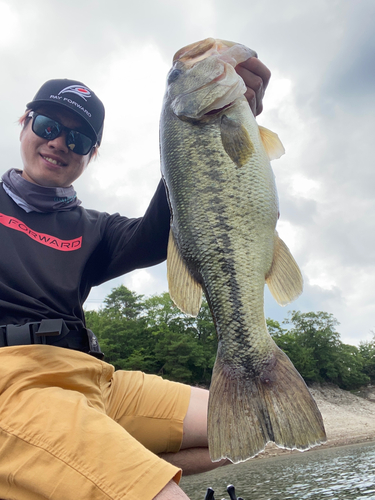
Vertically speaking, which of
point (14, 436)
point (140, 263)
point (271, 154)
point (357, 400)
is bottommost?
point (357, 400)

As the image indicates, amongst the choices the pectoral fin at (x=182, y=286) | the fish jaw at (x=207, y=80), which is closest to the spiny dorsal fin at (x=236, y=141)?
the fish jaw at (x=207, y=80)

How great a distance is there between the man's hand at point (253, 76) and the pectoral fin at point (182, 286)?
1.14 m

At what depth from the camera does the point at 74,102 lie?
3.17 meters

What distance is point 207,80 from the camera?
7.92 ft

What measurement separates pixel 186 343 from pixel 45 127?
116ft

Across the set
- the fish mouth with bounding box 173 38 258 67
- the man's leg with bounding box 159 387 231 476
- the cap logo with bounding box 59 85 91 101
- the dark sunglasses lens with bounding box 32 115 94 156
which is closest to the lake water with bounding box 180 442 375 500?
the man's leg with bounding box 159 387 231 476

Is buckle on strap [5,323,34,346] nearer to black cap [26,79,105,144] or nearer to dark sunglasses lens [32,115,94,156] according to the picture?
dark sunglasses lens [32,115,94,156]

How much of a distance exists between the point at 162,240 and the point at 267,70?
1368mm

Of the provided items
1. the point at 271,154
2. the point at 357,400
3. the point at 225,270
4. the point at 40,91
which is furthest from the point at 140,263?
the point at 357,400

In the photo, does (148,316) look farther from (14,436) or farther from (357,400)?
(14,436)

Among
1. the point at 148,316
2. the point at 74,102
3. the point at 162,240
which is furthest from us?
the point at 148,316

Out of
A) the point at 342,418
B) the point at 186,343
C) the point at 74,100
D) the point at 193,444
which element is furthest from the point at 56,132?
the point at 342,418

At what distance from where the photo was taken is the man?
1735 mm

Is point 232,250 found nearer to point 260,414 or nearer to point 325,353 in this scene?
point 260,414
